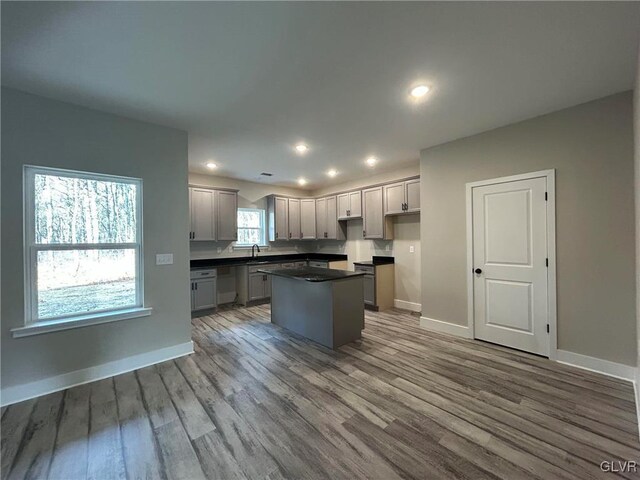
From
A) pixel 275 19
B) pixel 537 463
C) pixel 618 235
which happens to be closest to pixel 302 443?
pixel 537 463

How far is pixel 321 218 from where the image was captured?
658cm

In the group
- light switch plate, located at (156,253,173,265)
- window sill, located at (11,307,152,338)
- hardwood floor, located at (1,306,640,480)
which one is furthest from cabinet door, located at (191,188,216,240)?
hardwood floor, located at (1,306,640,480)

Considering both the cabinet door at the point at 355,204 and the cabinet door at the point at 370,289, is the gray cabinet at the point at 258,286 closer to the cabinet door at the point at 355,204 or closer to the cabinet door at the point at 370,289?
the cabinet door at the point at 370,289

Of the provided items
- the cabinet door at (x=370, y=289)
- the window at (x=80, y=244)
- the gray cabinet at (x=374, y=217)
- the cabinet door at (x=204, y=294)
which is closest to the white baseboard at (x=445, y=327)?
the cabinet door at (x=370, y=289)

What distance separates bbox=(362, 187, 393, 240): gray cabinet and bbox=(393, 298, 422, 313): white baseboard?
50.5 inches

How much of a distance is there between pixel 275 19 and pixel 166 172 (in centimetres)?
223

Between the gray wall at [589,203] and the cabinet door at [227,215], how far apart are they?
440 cm

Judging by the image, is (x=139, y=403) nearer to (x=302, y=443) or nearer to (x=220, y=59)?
(x=302, y=443)

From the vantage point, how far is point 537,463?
163 cm

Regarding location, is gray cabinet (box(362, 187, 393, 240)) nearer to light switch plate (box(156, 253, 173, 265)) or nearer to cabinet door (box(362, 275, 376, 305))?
cabinet door (box(362, 275, 376, 305))

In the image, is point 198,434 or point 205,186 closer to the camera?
point 198,434

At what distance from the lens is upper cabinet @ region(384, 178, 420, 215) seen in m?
4.68

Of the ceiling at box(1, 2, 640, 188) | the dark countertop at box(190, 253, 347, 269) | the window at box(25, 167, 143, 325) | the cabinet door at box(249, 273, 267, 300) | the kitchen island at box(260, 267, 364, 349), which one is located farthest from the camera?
the cabinet door at box(249, 273, 267, 300)

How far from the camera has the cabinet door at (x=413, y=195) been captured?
465 centimetres
